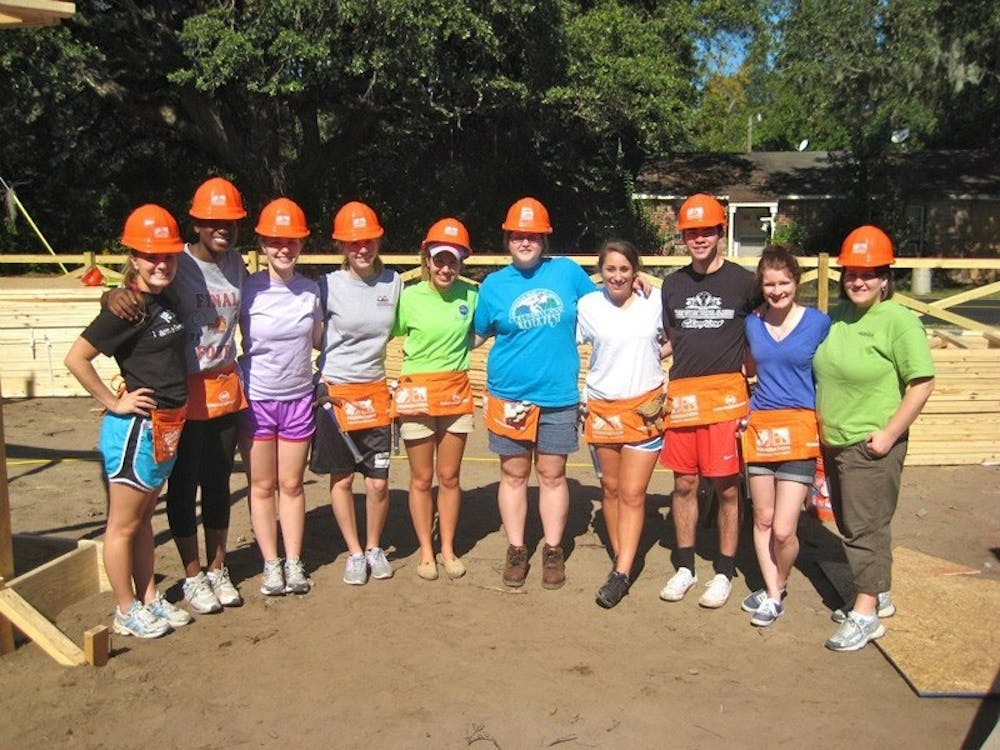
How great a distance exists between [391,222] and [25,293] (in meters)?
15.2

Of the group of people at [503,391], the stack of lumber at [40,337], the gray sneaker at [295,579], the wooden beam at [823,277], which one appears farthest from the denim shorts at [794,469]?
the stack of lumber at [40,337]

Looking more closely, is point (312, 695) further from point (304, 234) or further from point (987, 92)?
point (987, 92)

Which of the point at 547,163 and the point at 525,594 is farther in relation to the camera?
the point at 547,163

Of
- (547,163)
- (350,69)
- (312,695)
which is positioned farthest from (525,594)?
(547,163)

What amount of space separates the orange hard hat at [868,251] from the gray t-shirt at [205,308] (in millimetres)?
2850

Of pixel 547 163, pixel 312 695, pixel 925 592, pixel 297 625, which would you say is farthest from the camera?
pixel 547 163

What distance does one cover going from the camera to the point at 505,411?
5.21m

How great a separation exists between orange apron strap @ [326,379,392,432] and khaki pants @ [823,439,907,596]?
2.29m

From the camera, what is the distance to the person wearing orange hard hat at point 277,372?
4.93 meters

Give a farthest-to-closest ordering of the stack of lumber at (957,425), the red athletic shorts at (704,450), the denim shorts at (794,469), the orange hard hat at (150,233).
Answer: the stack of lumber at (957,425) → the red athletic shorts at (704,450) → the denim shorts at (794,469) → the orange hard hat at (150,233)

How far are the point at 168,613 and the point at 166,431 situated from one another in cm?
99

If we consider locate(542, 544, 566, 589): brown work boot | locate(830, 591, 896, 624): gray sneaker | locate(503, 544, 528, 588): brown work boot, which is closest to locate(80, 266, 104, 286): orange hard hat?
locate(503, 544, 528, 588): brown work boot

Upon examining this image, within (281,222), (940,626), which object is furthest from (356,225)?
(940,626)

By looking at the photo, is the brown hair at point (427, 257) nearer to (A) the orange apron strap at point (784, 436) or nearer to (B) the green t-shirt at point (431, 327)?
(B) the green t-shirt at point (431, 327)
